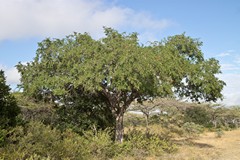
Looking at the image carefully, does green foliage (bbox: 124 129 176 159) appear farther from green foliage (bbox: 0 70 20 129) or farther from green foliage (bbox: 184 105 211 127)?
green foliage (bbox: 184 105 211 127)

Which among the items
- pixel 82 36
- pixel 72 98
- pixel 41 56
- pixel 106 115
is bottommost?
pixel 106 115

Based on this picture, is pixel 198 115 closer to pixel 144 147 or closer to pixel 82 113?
pixel 144 147

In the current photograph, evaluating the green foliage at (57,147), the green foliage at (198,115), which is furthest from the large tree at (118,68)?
the green foliage at (198,115)

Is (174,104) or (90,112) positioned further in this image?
(174,104)

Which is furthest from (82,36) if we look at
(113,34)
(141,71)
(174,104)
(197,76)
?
(174,104)

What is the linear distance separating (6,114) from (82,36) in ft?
19.6

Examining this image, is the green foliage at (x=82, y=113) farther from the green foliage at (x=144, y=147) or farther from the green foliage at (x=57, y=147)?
the green foliage at (x=144, y=147)

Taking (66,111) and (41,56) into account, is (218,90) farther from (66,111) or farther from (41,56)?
(41,56)

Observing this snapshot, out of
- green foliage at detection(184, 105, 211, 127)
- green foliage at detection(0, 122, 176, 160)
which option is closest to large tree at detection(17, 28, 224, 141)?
green foliage at detection(0, 122, 176, 160)

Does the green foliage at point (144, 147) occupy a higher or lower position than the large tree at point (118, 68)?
lower

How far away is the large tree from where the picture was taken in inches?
472

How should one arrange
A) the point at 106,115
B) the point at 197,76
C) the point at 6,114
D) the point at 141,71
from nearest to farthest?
the point at 6,114 < the point at 141,71 < the point at 197,76 < the point at 106,115

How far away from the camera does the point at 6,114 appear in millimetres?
9664

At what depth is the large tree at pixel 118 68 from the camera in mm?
12000
